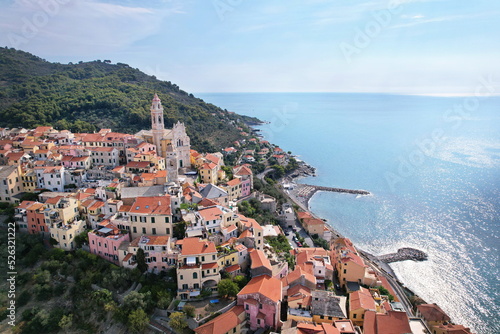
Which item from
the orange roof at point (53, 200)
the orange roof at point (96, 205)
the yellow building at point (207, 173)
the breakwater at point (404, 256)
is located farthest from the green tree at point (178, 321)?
the breakwater at point (404, 256)

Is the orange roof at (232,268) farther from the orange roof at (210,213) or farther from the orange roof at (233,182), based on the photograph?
the orange roof at (233,182)

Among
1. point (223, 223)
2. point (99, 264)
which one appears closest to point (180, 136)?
point (223, 223)

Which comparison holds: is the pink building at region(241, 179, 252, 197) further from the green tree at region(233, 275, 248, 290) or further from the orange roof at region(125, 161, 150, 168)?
the green tree at region(233, 275, 248, 290)

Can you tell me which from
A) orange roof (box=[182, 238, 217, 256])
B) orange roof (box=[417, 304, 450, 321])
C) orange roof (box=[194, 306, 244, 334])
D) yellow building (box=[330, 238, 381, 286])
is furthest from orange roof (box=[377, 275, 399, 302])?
orange roof (box=[182, 238, 217, 256])

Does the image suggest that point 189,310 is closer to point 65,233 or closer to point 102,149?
point 65,233

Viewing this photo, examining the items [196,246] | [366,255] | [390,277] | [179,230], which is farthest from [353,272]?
[179,230]

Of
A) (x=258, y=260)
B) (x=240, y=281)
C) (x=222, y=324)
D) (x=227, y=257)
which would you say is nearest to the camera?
(x=222, y=324)
